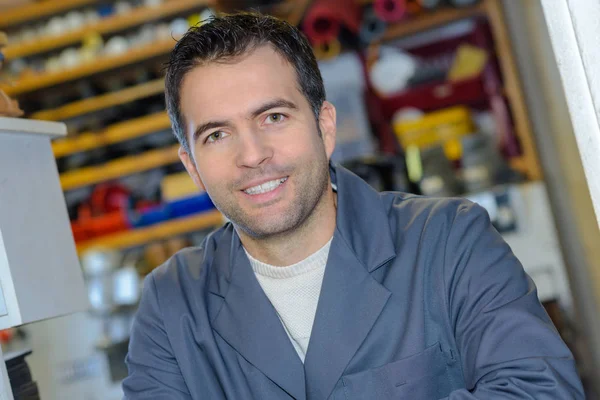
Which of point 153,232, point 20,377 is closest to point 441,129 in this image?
point 153,232

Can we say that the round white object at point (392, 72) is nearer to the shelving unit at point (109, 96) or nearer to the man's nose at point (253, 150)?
the shelving unit at point (109, 96)

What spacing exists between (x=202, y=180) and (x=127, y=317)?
2.08 m

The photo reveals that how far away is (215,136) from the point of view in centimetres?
149

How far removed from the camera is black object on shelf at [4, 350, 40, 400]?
1.31 meters

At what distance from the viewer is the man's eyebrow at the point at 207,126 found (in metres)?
1.45

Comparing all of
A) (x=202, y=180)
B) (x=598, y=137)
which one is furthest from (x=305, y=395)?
(x=598, y=137)

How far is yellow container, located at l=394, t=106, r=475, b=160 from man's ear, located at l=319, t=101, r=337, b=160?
5.51 feet

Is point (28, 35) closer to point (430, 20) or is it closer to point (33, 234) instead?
point (430, 20)

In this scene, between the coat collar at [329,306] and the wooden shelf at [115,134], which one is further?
the wooden shelf at [115,134]

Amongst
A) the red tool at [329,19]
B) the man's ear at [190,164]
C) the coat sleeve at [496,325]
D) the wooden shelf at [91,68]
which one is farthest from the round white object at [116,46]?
the coat sleeve at [496,325]

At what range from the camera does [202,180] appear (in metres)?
1.56

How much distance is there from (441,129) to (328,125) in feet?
5.70

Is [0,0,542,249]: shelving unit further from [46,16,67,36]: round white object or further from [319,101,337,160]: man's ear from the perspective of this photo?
[319,101,337,160]: man's ear

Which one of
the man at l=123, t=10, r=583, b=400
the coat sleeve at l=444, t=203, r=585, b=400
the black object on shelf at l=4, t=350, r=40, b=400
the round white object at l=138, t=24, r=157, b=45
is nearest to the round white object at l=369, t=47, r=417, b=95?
the round white object at l=138, t=24, r=157, b=45
